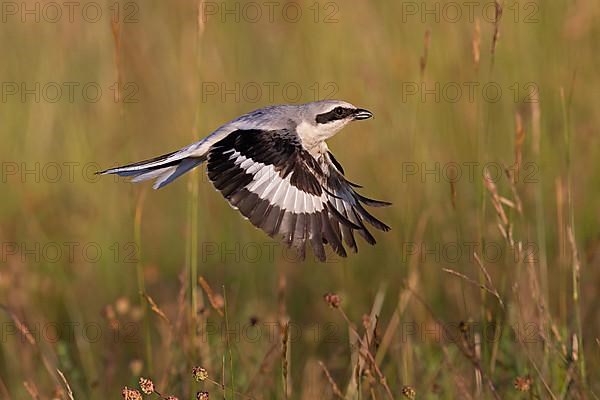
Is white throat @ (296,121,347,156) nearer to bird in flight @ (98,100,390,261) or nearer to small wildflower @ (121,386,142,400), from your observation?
bird in flight @ (98,100,390,261)

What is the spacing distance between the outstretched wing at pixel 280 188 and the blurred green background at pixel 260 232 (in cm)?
31

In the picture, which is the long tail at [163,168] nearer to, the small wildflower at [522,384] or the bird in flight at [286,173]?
the bird in flight at [286,173]

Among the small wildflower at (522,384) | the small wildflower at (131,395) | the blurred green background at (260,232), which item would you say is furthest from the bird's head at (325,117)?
the small wildflower at (131,395)

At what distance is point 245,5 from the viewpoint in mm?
7199

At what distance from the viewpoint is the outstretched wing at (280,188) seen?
293 cm

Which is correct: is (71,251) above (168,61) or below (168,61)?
below

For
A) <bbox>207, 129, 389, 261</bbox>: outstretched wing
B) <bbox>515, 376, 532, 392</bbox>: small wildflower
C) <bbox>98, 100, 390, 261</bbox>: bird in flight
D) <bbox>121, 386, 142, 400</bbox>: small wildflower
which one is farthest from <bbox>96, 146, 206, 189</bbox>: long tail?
<bbox>515, 376, 532, 392</bbox>: small wildflower

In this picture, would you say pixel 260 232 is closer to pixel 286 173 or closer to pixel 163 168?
pixel 163 168

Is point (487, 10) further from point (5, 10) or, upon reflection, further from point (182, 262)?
point (5, 10)

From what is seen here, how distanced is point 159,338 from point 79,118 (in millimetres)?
1846

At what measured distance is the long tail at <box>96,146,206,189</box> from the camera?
11.0 ft

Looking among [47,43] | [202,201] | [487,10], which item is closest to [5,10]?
[47,43]

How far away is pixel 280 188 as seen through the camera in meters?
3.02

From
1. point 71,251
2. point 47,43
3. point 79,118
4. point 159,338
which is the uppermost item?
point 47,43
